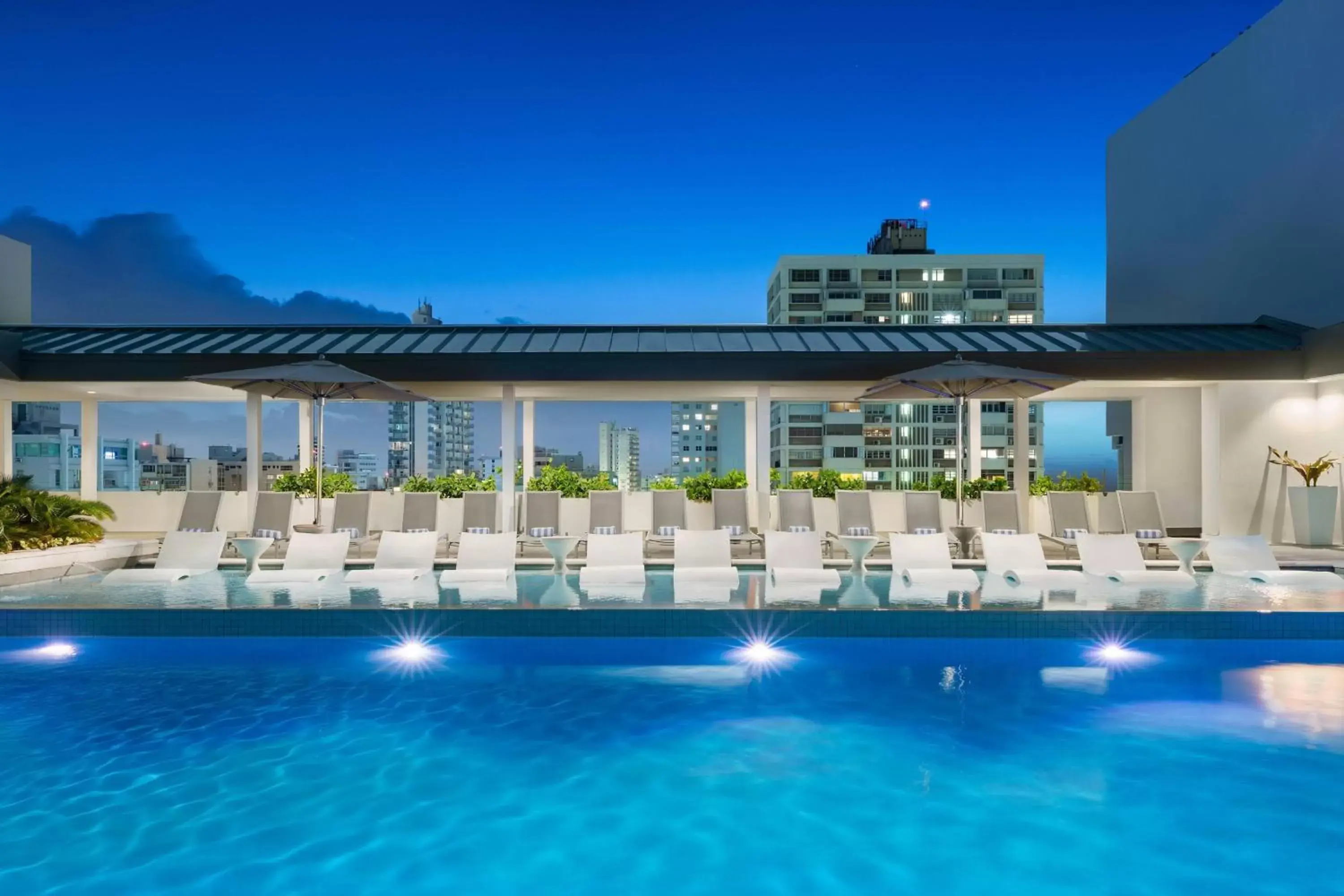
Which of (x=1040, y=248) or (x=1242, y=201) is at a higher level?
(x=1040, y=248)

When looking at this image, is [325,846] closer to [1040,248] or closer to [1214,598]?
[1214,598]

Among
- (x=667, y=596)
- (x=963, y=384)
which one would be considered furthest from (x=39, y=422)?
(x=963, y=384)

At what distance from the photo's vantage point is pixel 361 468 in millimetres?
27578

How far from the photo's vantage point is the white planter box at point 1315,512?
11734mm

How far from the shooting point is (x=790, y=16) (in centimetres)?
2397

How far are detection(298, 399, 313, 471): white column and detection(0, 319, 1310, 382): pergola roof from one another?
1.77 meters

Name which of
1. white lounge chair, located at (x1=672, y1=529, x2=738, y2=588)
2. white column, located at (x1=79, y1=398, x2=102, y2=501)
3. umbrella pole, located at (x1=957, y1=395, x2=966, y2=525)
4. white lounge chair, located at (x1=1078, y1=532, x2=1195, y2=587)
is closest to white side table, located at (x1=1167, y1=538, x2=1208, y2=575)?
white lounge chair, located at (x1=1078, y1=532, x2=1195, y2=587)

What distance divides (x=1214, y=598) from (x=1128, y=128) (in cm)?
1644

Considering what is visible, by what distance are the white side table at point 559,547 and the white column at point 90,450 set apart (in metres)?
9.86

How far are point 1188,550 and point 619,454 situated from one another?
6952 cm

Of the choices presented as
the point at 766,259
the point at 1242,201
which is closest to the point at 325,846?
the point at 1242,201

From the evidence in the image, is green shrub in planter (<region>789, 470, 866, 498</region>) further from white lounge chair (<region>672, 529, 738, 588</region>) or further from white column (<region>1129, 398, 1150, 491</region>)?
white column (<region>1129, 398, 1150, 491</region>)

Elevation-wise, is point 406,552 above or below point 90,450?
below

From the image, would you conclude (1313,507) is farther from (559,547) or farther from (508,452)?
(508,452)
